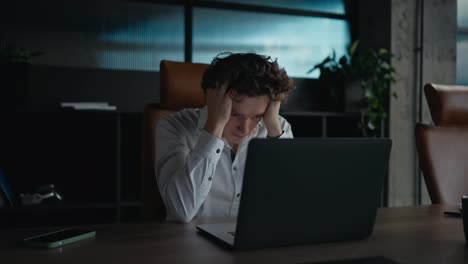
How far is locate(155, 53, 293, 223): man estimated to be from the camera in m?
1.40

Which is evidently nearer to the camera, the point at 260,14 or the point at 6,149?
the point at 6,149

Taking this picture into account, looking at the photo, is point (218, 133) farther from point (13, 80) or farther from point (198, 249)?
point (13, 80)

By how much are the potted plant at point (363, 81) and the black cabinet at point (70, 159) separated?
1456 millimetres

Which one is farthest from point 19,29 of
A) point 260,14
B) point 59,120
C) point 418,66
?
point 418,66

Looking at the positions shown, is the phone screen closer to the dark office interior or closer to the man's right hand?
the man's right hand

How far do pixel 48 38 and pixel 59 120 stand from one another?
1.83 ft

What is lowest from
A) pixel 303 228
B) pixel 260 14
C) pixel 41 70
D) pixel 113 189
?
pixel 113 189

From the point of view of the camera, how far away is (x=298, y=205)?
895mm

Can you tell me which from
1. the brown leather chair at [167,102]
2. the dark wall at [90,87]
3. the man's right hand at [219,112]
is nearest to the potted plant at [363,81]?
the dark wall at [90,87]

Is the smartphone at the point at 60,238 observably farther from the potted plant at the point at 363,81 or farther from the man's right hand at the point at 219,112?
the potted plant at the point at 363,81

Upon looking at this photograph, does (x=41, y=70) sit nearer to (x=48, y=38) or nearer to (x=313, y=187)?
(x=48, y=38)

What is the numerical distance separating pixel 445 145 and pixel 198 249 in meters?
1.32

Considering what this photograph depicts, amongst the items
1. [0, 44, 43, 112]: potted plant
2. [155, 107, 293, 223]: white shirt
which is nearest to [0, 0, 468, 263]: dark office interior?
[0, 44, 43, 112]: potted plant

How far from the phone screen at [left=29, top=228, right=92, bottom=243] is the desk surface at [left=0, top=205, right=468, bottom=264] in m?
0.03
